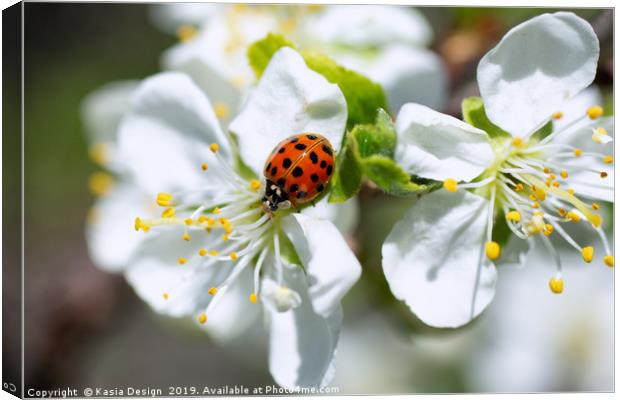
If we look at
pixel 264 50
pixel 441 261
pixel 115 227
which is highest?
pixel 264 50

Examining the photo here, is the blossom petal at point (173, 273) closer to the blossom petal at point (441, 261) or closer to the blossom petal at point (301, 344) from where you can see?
the blossom petal at point (301, 344)

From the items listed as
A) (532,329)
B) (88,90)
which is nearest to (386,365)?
(532,329)

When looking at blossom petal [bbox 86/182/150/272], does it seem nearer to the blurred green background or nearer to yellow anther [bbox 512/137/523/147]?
the blurred green background

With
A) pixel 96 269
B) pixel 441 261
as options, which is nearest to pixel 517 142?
pixel 441 261

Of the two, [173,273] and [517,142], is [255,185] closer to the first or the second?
[173,273]

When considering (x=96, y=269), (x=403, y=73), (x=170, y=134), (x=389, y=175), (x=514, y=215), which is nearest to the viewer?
(x=389, y=175)

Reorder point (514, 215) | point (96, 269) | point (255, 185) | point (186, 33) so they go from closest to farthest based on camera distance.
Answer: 1. point (514, 215)
2. point (255, 185)
3. point (186, 33)
4. point (96, 269)
